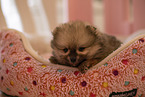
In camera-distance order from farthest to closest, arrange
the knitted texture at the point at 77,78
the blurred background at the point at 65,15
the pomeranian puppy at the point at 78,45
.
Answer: the blurred background at the point at 65,15, the pomeranian puppy at the point at 78,45, the knitted texture at the point at 77,78

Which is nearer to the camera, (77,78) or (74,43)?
(77,78)

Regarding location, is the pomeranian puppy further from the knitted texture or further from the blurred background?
the blurred background

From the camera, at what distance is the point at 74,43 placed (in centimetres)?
151

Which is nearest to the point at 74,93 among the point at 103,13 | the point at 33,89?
the point at 33,89

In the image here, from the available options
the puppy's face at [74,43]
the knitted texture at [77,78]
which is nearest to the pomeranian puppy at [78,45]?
the puppy's face at [74,43]

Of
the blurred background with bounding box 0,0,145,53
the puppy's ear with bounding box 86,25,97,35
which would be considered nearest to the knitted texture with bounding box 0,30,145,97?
the puppy's ear with bounding box 86,25,97,35

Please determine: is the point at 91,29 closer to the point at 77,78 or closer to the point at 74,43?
the point at 74,43

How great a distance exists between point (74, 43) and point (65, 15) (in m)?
2.52

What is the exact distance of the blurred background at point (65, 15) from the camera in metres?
3.01

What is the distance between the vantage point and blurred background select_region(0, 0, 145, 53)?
9.89ft

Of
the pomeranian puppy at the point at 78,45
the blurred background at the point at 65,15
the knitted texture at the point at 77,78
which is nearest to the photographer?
the knitted texture at the point at 77,78

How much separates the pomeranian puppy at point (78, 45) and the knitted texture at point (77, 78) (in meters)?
0.15

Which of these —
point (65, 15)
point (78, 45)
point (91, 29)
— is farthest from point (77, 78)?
point (65, 15)

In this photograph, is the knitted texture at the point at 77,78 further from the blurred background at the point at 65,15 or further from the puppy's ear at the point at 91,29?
the blurred background at the point at 65,15
